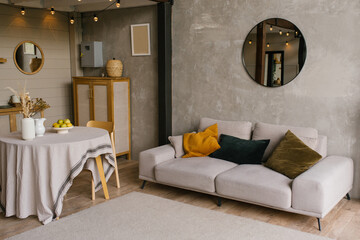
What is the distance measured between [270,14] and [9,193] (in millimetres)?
3536

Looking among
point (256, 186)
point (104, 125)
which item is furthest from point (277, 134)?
point (104, 125)

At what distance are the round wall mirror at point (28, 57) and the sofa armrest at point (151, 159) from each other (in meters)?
2.72

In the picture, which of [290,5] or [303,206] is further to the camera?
[290,5]

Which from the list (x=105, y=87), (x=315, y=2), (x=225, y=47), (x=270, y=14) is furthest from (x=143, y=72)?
(x=315, y=2)

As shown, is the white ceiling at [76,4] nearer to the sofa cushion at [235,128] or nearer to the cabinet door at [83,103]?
the cabinet door at [83,103]

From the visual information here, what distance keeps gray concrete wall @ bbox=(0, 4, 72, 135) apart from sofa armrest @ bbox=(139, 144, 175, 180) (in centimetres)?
235

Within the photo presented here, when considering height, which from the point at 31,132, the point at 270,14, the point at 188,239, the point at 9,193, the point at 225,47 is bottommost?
the point at 188,239

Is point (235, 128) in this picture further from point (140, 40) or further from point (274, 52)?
point (140, 40)

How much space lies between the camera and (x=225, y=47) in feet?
16.1

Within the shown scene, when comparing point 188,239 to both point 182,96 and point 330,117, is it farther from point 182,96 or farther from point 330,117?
point 182,96

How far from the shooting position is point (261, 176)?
3789 millimetres

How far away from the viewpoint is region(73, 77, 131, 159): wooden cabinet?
5.70m

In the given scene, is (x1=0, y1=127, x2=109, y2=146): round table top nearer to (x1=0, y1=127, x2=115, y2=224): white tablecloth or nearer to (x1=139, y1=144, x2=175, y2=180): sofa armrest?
(x1=0, y1=127, x2=115, y2=224): white tablecloth

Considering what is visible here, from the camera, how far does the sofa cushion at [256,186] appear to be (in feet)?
11.6
